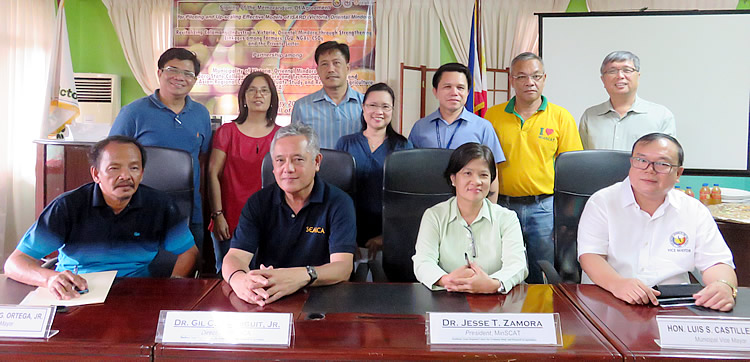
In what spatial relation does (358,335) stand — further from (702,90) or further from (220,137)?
(702,90)

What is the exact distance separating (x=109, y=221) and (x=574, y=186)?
175 cm

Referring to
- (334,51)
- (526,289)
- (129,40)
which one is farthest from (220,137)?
(129,40)

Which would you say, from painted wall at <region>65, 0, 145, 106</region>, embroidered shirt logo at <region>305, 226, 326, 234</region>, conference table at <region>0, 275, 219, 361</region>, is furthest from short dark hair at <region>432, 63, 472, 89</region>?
painted wall at <region>65, 0, 145, 106</region>

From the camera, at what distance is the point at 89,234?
1.70 metres

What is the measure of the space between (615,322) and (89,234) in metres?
1.65

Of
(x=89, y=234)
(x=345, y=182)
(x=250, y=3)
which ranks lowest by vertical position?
(x=89, y=234)

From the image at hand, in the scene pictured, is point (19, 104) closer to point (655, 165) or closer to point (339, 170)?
point (339, 170)

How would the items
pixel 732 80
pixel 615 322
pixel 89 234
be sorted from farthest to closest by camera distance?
1. pixel 732 80
2. pixel 89 234
3. pixel 615 322

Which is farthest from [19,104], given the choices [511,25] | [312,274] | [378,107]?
[511,25]

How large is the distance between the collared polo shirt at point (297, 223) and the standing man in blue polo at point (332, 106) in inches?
41.6

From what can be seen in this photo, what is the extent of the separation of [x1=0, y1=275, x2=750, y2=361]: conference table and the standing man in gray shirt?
1403mm

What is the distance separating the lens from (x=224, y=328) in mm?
1077

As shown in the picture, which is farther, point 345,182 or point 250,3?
point 250,3

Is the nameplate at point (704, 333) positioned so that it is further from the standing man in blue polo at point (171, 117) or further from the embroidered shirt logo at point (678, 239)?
the standing man in blue polo at point (171, 117)
